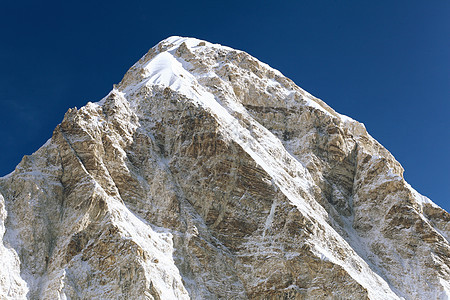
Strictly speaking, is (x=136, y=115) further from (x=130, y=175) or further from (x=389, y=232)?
(x=389, y=232)

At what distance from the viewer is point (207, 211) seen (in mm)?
59156

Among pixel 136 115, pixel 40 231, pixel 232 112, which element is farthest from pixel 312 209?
Result: pixel 40 231

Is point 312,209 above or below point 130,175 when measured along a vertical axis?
below

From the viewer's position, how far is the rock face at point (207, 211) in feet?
165

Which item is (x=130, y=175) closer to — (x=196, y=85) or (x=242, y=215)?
(x=242, y=215)

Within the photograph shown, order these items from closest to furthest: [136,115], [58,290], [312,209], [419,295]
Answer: [58,290] < [419,295] < [312,209] < [136,115]

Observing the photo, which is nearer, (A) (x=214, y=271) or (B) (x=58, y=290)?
(B) (x=58, y=290)

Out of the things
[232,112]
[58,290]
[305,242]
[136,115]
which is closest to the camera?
[58,290]

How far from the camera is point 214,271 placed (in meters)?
54.4

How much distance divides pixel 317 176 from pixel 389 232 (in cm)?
1117

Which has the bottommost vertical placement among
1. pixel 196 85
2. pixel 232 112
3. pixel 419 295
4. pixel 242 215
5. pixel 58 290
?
pixel 419 295

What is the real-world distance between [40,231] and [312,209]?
29.2 meters

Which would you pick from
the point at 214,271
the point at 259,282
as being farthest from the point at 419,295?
the point at 214,271

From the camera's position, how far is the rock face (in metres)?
50.2
